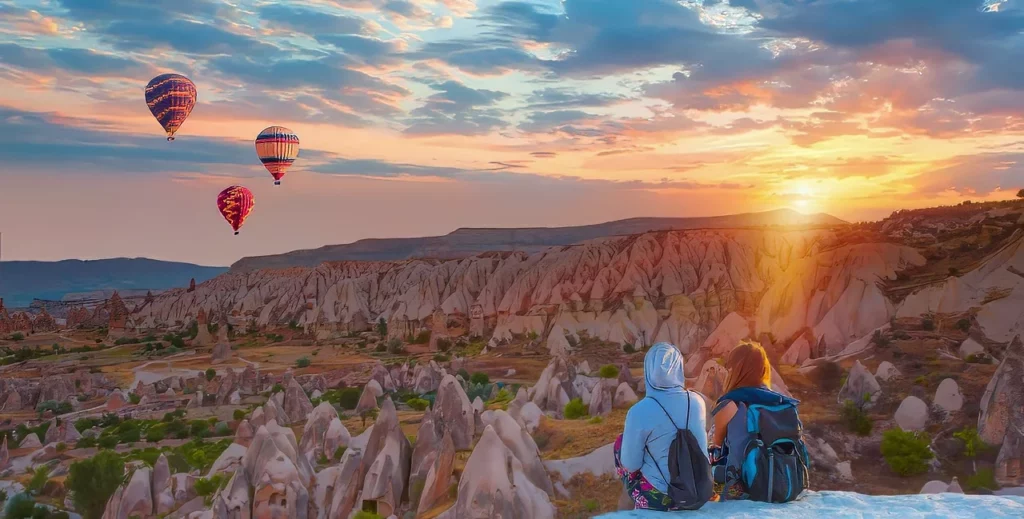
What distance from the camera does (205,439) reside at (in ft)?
112

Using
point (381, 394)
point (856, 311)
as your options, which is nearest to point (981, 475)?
point (856, 311)

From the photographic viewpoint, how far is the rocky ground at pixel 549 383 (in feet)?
57.4

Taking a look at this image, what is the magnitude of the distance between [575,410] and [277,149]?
25.5 m

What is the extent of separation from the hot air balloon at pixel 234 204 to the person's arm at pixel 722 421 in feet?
158

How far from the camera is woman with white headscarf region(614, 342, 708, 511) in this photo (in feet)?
17.9

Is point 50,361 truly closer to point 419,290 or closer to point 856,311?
point 419,290

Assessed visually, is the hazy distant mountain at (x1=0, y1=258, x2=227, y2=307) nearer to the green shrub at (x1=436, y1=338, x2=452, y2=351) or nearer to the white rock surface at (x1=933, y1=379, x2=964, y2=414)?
the green shrub at (x1=436, y1=338, x2=452, y2=351)

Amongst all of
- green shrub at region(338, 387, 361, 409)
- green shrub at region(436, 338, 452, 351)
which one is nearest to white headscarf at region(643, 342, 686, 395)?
green shrub at region(338, 387, 361, 409)

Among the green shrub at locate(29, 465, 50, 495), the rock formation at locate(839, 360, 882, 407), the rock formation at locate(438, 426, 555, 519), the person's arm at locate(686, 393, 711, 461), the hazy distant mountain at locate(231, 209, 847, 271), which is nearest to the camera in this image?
the person's arm at locate(686, 393, 711, 461)

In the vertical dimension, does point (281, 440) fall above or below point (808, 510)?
below

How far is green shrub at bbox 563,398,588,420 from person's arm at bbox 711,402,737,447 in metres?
18.4

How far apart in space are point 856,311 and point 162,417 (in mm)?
29365

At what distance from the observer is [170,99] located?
1693 inches

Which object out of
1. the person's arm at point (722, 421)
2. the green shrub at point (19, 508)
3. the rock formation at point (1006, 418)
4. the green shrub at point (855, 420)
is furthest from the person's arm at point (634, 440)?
the green shrub at point (19, 508)
